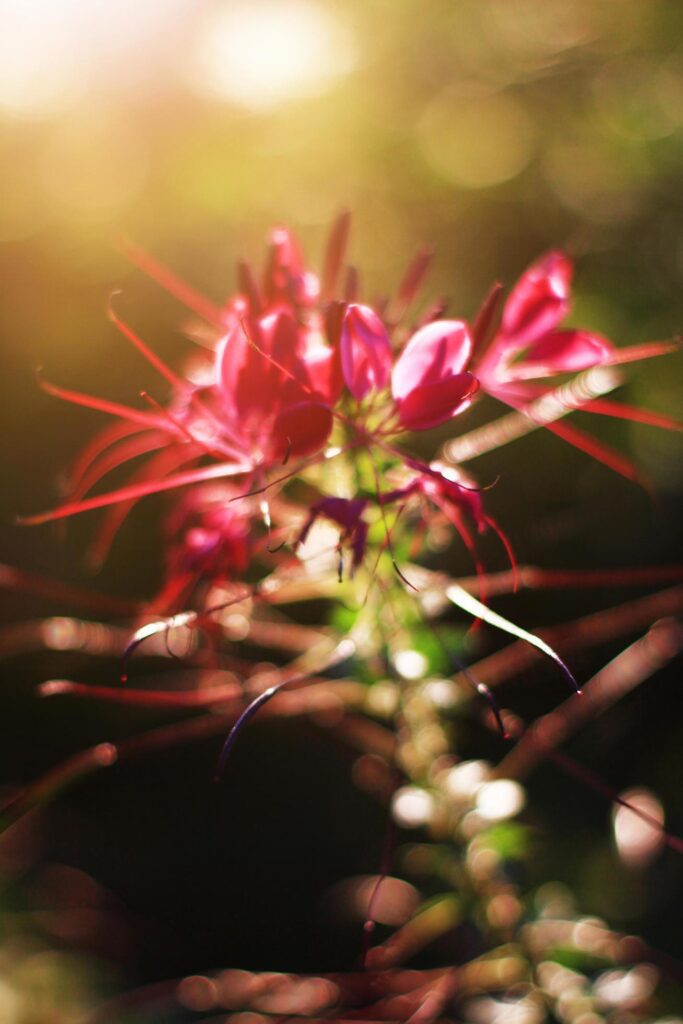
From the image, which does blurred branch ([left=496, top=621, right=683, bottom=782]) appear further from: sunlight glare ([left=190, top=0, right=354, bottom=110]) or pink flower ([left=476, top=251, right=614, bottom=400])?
sunlight glare ([left=190, top=0, right=354, bottom=110])

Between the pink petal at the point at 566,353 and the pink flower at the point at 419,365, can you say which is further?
the pink petal at the point at 566,353

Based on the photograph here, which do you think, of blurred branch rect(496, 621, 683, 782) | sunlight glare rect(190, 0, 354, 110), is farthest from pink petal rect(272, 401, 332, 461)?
sunlight glare rect(190, 0, 354, 110)

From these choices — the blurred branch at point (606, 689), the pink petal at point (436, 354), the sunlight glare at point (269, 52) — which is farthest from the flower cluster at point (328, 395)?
the sunlight glare at point (269, 52)

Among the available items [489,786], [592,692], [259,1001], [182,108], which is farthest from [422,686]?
[182,108]

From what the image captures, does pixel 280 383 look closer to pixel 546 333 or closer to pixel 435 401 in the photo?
pixel 435 401

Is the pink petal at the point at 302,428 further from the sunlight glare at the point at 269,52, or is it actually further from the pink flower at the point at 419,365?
the sunlight glare at the point at 269,52

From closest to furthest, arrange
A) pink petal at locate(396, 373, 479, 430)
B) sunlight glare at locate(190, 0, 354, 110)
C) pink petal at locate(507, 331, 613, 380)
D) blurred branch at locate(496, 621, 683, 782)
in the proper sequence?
pink petal at locate(396, 373, 479, 430)
pink petal at locate(507, 331, 613, 380)
blurred branch at locate(496, 621, 683, 782)
sunlight glare at locate(190, 0, 354, 110)
